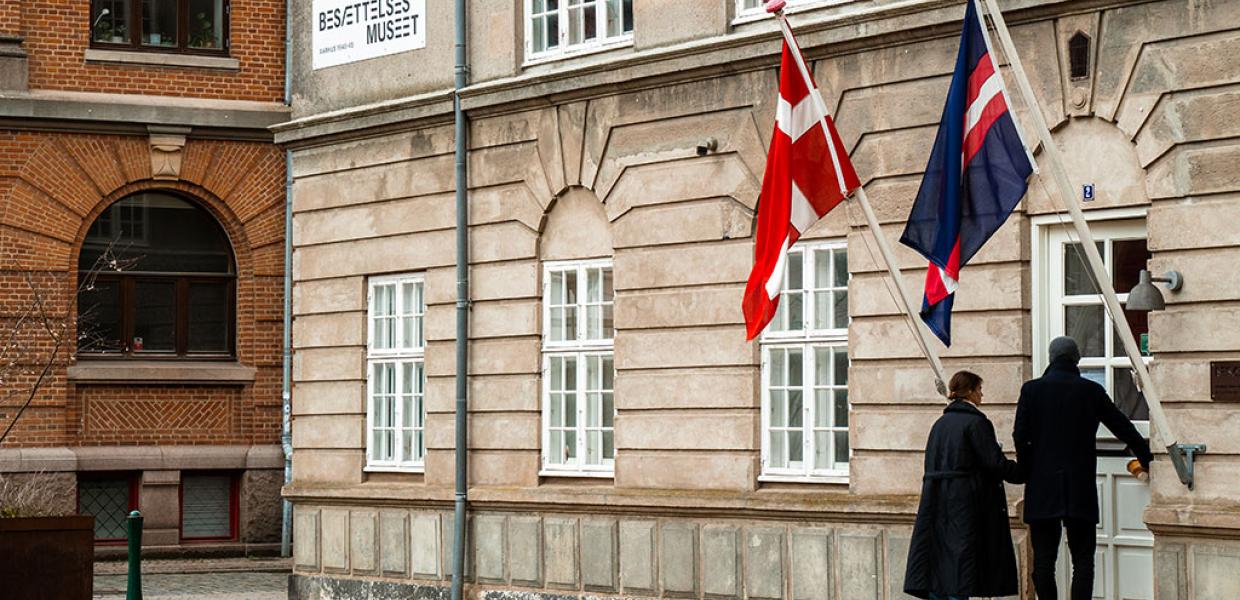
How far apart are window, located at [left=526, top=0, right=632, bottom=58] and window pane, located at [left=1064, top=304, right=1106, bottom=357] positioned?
524 centimetres

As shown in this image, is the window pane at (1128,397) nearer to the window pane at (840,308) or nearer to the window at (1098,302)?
the window at (1098,302)

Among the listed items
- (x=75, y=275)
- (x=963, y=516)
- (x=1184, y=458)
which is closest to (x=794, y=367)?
(x=963, y=516)

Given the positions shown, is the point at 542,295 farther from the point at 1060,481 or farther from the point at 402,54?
the point at 1060,481

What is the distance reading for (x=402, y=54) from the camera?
21047 millimetres

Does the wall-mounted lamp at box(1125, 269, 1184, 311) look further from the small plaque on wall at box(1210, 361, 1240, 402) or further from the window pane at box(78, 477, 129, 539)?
the window pane at box(78, 477, 129, 539)

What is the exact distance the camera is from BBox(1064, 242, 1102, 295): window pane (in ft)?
49.4

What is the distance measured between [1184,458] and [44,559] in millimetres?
8874

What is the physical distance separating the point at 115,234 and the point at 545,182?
37.6 feet

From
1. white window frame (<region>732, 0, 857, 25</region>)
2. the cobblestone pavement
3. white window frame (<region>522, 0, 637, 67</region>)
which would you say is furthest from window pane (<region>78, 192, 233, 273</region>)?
white window frame (<region>732, 0, 857, 25</region>)

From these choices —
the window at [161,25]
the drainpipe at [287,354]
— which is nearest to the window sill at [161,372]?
the drainpipe at [287,354]

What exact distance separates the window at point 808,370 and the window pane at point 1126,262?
2.54m

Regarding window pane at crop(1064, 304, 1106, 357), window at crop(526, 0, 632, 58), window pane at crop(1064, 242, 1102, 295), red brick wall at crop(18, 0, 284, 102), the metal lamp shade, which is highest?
red brick wall at crop(18, 0, 284, 102)

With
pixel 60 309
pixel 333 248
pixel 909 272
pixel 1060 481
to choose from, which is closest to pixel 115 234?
pixel 60 309

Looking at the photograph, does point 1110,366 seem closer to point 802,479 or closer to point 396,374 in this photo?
point 802,479
